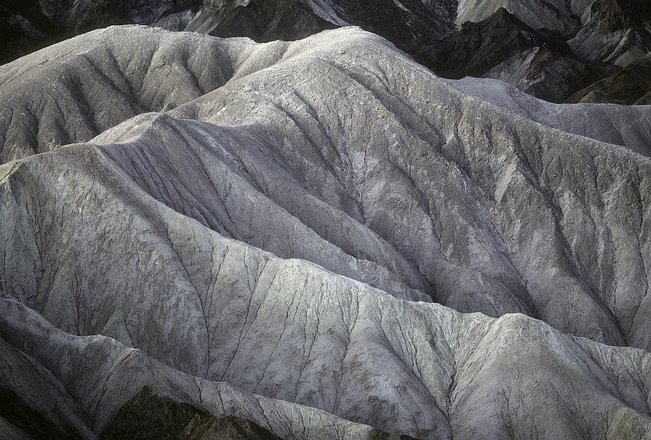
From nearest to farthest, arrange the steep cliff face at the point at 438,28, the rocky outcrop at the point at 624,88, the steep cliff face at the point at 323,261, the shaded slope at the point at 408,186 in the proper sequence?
the steep cliff face at the point at 323,261, the shaded slope at the point at 408,186, the rocky outcrop at the point at 624,88, the steep cliff face at the point at 438,28

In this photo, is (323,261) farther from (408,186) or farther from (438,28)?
(438,28)

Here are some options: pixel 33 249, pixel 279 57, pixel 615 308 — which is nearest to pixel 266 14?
pixel 279 57

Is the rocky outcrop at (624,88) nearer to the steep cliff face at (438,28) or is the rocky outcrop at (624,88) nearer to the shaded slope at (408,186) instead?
the steep cliff face at (438,28)

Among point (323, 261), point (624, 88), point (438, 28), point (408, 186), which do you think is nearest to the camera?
point (323, 261)

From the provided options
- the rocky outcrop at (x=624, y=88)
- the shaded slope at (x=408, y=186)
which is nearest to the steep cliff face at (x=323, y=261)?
the shaded slope at (x=408, y=186)

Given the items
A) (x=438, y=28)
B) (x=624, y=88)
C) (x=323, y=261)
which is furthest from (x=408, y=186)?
(x=438, y=28)

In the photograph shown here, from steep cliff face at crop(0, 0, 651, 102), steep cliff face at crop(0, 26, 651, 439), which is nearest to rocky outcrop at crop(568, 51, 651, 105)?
steep cliff face at crop(0, 0, 651, 102)

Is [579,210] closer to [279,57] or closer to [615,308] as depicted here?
[615,308]

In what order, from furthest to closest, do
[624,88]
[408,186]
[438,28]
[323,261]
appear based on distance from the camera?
[438,28]
[624,88]
[408,186]
[323,261]

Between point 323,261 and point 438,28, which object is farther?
point 438,28
